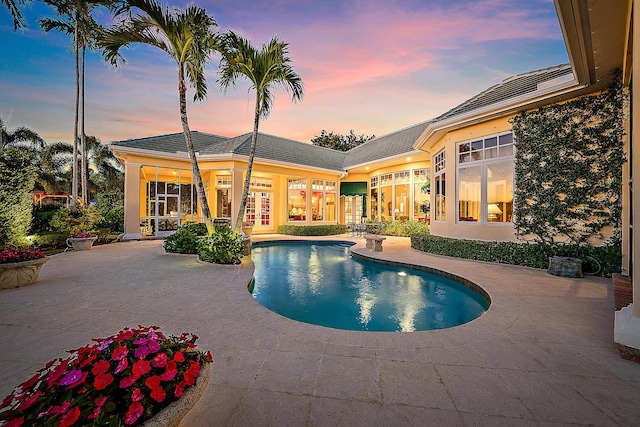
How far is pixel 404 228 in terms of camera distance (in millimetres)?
15789

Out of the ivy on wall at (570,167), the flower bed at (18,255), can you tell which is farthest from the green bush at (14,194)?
the ivy on wall at (570,167)

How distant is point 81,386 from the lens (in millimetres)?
1382

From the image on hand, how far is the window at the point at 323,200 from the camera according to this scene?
1906cm

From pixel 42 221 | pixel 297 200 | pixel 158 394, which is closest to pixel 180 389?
pixel 158 394

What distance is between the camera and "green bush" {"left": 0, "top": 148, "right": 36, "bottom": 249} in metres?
7.25

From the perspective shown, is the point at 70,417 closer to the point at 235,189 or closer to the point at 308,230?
the point at 235,189

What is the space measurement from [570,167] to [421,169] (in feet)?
28.9

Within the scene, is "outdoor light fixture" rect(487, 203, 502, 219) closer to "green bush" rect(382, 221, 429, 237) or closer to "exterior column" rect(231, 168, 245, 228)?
"green bush" rect(382, 221, 429, 237)

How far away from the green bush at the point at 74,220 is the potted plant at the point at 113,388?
44.6 feet

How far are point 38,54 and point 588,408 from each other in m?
22.1

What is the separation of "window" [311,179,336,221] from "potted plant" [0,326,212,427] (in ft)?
56.7

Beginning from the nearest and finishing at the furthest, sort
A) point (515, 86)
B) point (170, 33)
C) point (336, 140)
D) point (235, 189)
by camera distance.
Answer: point (170, 33)
point (515, 86)
point (235, 189)
point (336, 140)

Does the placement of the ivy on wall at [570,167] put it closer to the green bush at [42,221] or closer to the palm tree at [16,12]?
the palm tree at [16,12]

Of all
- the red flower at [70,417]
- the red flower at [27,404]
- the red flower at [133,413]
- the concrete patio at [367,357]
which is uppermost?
the red flower at [70,417]
